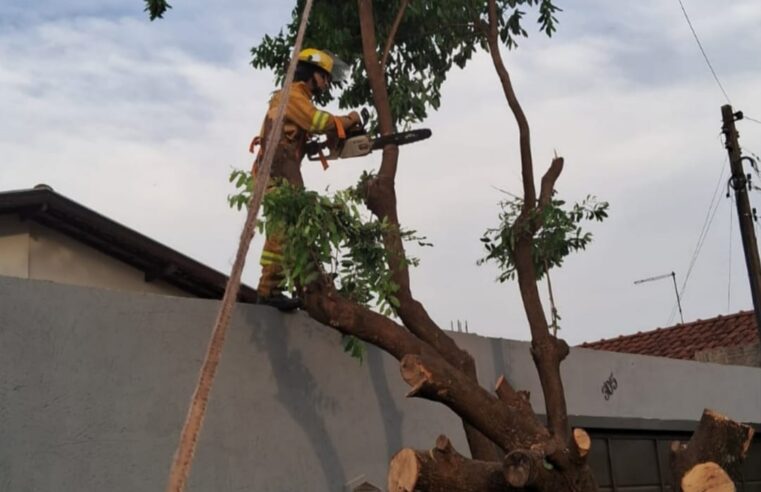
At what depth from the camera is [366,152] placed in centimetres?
638

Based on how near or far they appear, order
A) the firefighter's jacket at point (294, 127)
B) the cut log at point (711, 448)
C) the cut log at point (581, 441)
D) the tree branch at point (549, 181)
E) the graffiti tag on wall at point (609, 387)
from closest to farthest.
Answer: the cut log at point (581, 441) < the cut log at point (711, 448) < the firefighter's jacket at point (294, 127) < the tree branch at point (549, 181) < the graffiti tag on wall at point (609, 387)

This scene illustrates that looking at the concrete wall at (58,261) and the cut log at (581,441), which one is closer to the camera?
the cut log at (581,441)

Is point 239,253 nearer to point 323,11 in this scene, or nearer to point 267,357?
point 267,357

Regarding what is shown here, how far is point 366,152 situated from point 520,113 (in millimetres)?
1340

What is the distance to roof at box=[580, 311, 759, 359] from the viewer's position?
572 inches

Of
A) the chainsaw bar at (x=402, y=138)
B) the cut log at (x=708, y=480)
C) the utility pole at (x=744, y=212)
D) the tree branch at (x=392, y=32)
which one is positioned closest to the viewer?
the cut log at (x=708, y=480)

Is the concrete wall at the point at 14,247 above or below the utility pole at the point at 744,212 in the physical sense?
below

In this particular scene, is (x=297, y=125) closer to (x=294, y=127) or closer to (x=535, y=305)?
(x=294, y=127)

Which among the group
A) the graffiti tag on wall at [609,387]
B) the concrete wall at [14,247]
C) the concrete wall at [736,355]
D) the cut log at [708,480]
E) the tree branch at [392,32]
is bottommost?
the cut log at [708,480]

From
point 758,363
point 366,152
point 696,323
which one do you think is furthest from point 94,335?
point 696,323

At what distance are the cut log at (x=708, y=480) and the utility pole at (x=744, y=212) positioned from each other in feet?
25.3

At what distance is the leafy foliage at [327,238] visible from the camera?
5.55 meters

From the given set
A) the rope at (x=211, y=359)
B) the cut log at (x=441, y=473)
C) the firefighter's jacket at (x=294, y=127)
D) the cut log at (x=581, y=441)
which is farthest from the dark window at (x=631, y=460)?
the rope at (x=211, y=359)

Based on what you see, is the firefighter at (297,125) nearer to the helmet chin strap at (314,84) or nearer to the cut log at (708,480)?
the helmet chin strap at (314,84)
